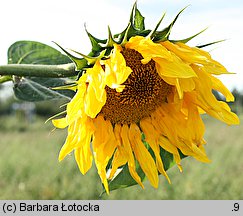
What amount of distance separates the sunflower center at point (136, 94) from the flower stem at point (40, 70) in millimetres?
110

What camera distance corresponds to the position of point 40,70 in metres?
1.05

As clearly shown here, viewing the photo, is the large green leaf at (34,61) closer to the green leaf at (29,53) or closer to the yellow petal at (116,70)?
the green leaf at (29,53)

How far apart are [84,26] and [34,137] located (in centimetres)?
1284

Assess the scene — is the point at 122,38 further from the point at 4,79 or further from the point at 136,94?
the point at 4,79

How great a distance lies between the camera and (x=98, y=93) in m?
1.04

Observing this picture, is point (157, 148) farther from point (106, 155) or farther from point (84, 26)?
point (84, 26)

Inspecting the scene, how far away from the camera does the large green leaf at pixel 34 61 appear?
1450mm

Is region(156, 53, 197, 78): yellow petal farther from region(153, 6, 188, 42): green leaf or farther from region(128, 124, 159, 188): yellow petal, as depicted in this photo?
region(128, 124, 159, 188): yellow petal

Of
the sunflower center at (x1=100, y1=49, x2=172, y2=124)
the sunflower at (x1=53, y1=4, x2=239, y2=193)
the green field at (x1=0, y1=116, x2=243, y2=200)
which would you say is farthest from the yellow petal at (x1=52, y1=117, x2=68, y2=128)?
the green field at (x1=0, y1=116, x2=243, y2=200)

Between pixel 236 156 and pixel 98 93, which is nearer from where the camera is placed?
pixel 98 93

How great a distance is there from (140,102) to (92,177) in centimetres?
675

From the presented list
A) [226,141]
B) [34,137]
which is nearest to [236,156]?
[226,141]

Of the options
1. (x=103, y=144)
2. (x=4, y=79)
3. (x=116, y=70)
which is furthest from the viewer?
(x=4, y=79)

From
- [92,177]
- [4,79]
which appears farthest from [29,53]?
[92,177]
